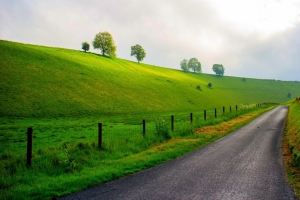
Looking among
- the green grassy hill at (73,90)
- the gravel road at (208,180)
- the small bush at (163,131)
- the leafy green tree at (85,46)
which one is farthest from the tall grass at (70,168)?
the leafy green tree at (85,46)

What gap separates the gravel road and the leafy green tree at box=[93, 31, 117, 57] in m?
96.5

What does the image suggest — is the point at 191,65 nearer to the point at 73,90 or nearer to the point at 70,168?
the point at 73,90

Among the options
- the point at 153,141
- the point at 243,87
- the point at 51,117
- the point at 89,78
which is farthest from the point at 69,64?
the point at 243,87

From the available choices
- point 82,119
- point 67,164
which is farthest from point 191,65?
point 67,164

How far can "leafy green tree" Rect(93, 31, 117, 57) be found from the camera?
3979 inches

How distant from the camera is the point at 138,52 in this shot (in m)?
122

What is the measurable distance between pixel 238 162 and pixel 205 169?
1924 millimetres

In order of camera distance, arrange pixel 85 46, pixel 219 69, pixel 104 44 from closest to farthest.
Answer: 1. pixel 104 44
2. pixel 85 46
3. pixel 219 69

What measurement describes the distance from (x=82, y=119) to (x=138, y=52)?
87234mm

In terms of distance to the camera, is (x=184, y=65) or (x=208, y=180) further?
(x=184, y=65)

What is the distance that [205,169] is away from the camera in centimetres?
902

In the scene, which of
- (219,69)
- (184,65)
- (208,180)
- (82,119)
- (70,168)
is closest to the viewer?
(208,180)

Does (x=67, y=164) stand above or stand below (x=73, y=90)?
below

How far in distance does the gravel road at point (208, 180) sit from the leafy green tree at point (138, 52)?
11416cm
